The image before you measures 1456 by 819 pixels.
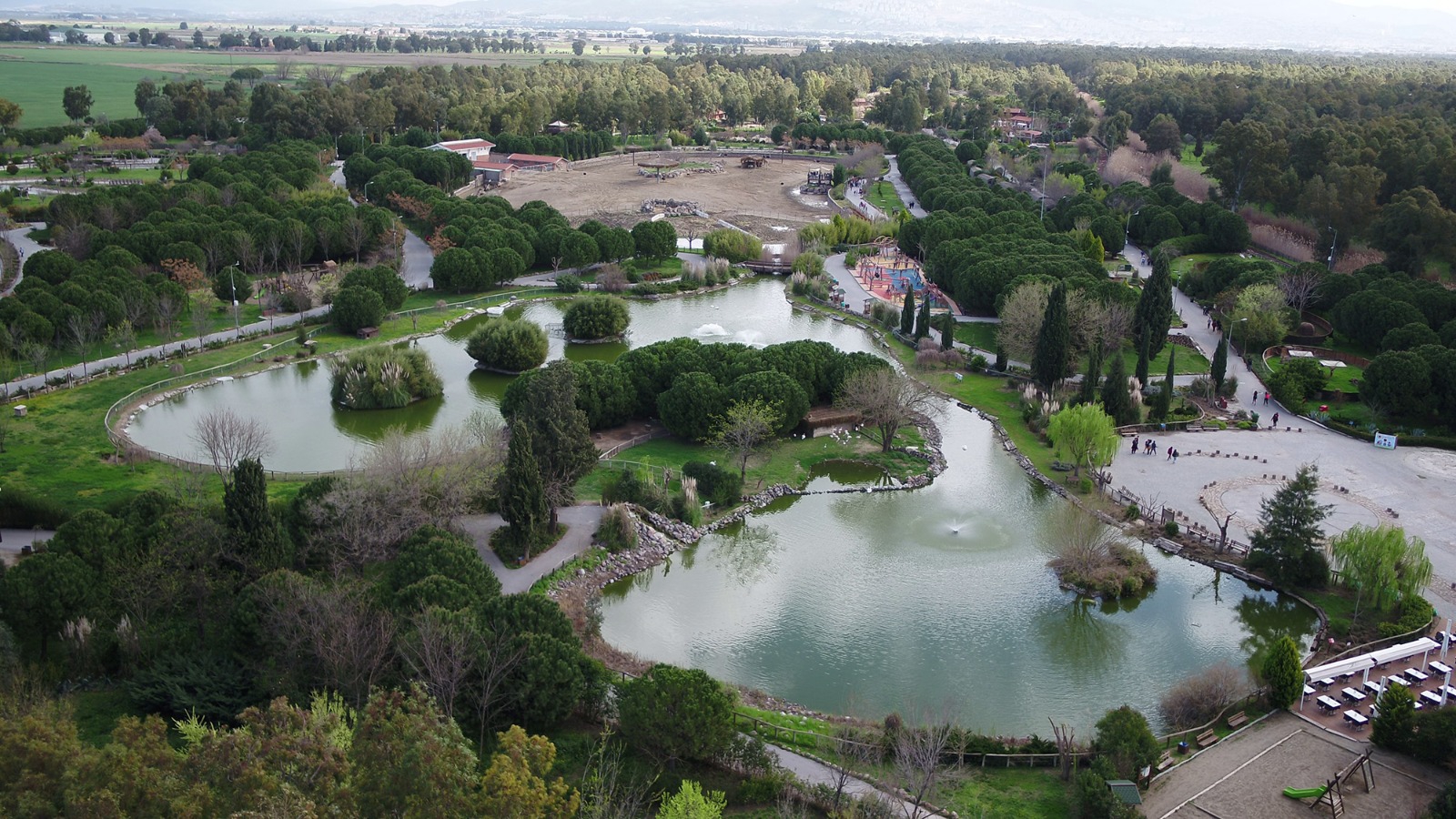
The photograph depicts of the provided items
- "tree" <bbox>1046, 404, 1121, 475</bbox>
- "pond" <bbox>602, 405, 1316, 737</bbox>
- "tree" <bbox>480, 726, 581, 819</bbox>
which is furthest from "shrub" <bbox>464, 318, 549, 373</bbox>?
"tree" <bbox>480, 726, 581, 819</bbox>

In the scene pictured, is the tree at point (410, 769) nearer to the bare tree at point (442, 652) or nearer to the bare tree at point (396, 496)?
the bare tree at point (442, 652)

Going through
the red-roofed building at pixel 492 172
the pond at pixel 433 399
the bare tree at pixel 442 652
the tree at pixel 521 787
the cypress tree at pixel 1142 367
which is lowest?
the pond at pixel 433 399

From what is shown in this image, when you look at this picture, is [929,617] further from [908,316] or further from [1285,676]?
[908,316]

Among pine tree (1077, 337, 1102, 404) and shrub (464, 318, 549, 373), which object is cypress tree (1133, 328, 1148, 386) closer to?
pine tree (1077, 337, 1102, 404)

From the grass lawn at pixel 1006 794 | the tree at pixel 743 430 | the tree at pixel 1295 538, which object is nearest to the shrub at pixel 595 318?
the tree at pixel 743 430

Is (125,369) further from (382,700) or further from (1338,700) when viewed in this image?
(1338,700)
